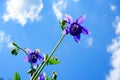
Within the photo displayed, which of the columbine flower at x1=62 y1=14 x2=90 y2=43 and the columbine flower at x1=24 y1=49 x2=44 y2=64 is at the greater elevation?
the columbine flower at x1=62 y1=14 x2=90 y2=43

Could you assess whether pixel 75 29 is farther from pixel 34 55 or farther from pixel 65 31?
pixel 34 55

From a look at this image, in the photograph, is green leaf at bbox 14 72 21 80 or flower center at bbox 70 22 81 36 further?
flower center at bbox 70 22 81 36

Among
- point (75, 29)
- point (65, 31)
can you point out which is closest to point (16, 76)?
point (65, 31)

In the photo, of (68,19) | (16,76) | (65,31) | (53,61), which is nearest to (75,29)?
(68,19)

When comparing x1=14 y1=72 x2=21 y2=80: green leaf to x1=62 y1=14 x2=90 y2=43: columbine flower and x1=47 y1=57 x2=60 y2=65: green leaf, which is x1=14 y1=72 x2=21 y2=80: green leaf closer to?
x1=47 y1=57 x2=60 y2=65: green leaf

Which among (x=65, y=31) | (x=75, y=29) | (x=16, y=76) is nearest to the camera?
(x=16, y=76)

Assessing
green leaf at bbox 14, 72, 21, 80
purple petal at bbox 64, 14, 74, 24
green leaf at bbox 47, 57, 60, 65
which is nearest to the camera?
green leaf at bbox 14, 72, 21, 80

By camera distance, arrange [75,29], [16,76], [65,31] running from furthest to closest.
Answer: [75,29] < [65,31] < [16,76]

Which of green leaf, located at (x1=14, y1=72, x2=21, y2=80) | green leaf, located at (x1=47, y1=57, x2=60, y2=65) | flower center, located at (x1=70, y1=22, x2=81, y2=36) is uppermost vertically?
flower center, located at (x1=70, y1=22, x2=81, y2=36)

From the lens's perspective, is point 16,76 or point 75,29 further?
point 75,29

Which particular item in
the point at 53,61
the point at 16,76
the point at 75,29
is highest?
the point at 75,29

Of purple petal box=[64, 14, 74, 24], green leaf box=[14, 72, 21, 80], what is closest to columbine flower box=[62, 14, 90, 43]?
purple petal box=[64, 14, 74, 24]

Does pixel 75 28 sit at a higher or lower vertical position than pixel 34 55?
higher

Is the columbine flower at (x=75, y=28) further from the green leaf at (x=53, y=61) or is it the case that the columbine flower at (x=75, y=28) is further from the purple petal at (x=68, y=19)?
the green leaf at (x=53, y=61)
